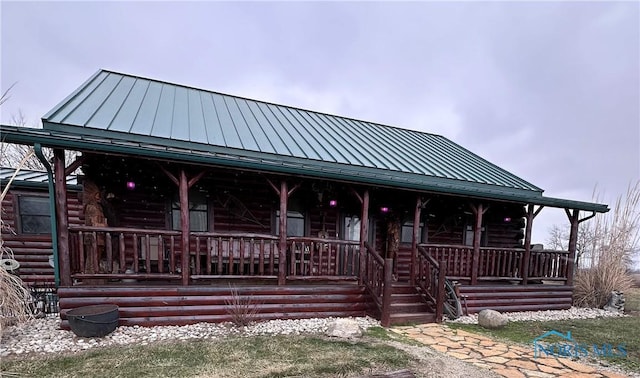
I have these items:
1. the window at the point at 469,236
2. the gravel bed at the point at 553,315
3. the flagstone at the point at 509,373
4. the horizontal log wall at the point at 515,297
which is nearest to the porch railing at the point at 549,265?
the horizontal log wall at the point at 515,297

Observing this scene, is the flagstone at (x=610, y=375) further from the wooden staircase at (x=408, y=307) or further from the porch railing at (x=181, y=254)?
the porch railing at (x=181, y=254)

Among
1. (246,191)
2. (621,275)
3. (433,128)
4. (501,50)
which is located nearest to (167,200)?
(246,191)

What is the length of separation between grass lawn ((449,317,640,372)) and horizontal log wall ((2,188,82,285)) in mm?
A: 9706

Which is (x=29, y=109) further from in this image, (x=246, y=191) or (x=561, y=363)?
(x=561, y=363)

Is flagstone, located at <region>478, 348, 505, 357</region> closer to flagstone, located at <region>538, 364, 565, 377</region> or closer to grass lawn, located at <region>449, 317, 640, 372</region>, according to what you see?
flagstone, located at <region>538, 364, 565, 377</region>

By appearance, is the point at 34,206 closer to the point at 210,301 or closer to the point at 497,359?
the point at 210,301

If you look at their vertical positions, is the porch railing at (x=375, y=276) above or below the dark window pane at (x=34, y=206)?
below

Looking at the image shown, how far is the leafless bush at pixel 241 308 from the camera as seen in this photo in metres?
5.05

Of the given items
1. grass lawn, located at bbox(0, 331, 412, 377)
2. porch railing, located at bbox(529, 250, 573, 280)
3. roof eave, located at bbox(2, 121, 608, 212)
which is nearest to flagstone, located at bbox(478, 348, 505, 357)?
grass lawn, located at bbox(0, 331, 412, 377)

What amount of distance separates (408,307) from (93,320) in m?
5.30

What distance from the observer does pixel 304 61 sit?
903 inches

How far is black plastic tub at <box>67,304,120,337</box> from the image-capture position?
4.11 m

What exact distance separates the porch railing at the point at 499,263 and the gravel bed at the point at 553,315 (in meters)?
0.83

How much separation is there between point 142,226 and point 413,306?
610 cm
